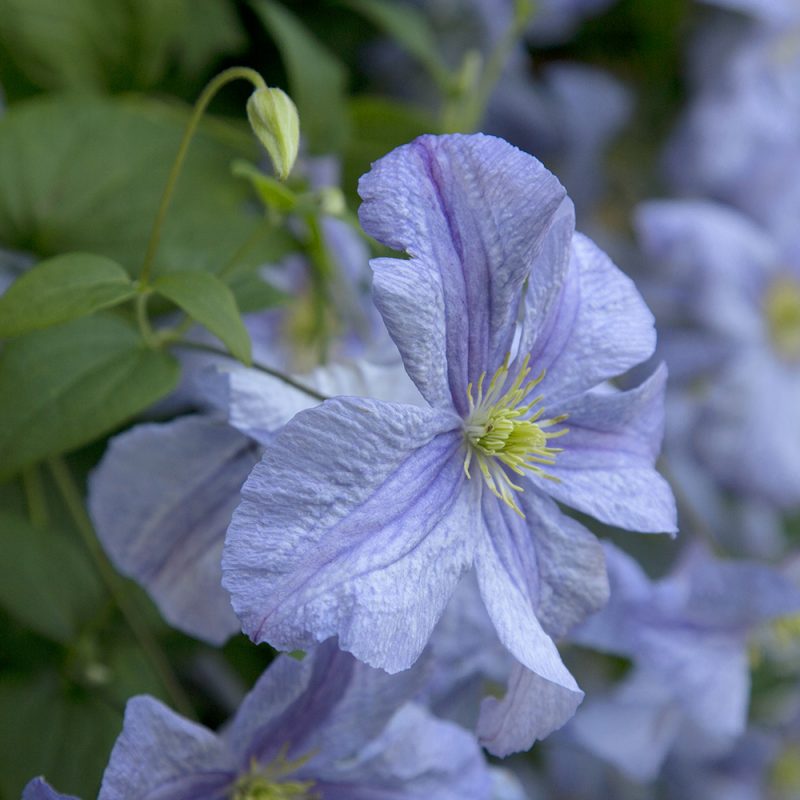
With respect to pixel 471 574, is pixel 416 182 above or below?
above

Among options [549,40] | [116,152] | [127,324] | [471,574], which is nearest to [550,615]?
[471,574]

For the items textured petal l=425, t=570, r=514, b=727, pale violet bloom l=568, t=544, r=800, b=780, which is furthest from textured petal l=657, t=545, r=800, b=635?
textured petal l=425, t=570, r=514, b=727

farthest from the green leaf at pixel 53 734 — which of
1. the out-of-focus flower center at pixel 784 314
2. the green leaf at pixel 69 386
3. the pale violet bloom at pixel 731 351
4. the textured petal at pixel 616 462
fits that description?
the out-of-focus flower center at pixel 784 314

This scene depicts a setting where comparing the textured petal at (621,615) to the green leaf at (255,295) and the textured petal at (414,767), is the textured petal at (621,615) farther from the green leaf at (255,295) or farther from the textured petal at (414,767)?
the green leaf at (255,295)

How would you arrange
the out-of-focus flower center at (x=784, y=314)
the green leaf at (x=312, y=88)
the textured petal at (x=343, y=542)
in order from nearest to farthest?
the textured petal at (x=343, y=542) < the green leaf at (x=312, y=88) < the out-of-focus flower center at (x=784, y=314)

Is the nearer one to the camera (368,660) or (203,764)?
(368,660)

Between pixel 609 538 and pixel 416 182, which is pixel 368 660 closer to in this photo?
pixel 416 182

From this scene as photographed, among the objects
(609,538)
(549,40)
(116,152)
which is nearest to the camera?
(116,152)

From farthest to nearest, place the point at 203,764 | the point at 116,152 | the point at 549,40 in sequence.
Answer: the point at 549,40
the point at 116,152
the point at 203,764
